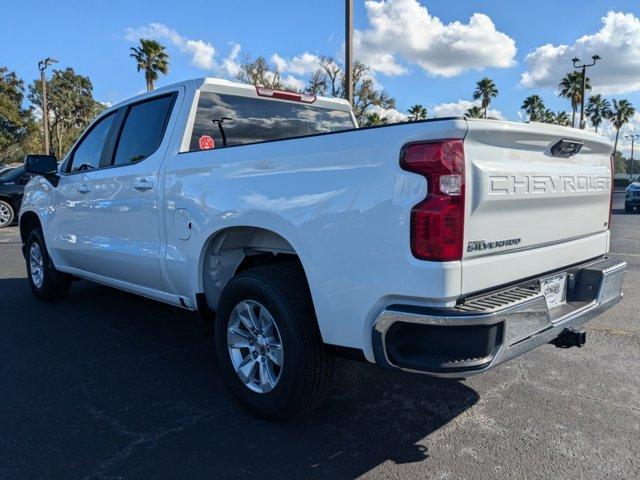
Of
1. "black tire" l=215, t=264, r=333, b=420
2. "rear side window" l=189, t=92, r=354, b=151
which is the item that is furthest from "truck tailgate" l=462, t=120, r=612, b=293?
"rear side window" l=189, t=92, r=354, b=151

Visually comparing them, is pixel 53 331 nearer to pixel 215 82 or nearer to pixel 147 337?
pixel 147 337

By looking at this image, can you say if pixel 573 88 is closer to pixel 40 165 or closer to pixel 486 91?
pixel 486 91

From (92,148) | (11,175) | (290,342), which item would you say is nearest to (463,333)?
(290,342)

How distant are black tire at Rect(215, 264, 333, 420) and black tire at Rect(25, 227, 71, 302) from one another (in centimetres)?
351

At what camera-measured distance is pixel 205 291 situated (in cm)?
362

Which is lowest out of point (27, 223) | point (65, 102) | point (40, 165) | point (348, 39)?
point (27, 223)

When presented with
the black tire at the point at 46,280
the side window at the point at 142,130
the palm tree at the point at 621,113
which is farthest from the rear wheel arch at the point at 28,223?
the palm tree at the point at 621,113

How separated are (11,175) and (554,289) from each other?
14.9 metres

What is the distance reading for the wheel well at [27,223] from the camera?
613 centimetres

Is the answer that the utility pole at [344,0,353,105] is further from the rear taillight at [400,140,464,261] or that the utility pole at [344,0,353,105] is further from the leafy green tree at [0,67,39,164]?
the leafy green tree at [0,67,39,164]

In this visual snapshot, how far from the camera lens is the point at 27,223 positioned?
249 inches

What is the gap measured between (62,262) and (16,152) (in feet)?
172

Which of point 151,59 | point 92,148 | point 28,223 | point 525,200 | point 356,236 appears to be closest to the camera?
point 356,236

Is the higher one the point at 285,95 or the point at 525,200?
the point at 285,95
